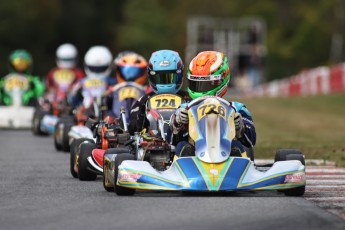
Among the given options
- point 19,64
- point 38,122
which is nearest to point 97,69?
point 38,122

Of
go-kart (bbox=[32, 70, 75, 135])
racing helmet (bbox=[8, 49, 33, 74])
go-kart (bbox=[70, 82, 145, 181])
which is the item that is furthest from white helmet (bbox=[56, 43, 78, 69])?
go-kart (bbox=[70, 82, 145, 181])

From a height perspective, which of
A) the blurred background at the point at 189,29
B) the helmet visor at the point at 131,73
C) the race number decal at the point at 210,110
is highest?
the race number decal at the point at 210,110

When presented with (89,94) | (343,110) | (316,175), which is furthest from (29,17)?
(316,175)

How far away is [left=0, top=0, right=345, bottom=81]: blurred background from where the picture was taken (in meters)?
85.1

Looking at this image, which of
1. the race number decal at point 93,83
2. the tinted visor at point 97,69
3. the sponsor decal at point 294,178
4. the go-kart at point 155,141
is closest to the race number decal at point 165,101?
the go-kart at point 155,141

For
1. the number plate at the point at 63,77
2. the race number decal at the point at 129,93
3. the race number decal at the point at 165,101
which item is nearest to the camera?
the race number decal at the point at 165,101

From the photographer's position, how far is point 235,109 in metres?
13.5

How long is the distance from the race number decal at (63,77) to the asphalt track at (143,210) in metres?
16.3

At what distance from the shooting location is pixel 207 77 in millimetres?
13891

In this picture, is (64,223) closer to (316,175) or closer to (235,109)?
(235,109)

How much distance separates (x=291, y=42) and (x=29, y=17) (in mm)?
26750

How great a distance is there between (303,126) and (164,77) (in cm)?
1512

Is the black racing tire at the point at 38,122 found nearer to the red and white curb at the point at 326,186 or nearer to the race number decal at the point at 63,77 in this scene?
the race number decal at the point at 63,77

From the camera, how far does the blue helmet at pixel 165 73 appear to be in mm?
→ 15633
